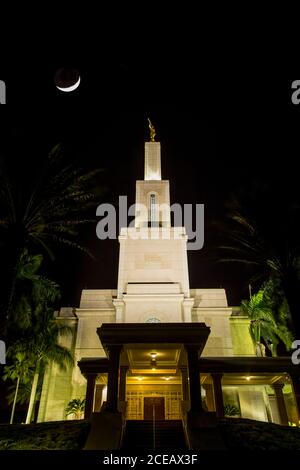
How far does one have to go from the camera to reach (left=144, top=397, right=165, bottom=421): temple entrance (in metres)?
24.7

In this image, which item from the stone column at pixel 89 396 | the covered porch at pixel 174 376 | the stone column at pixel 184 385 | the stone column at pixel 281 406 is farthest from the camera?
the stone column at pixel 281 406

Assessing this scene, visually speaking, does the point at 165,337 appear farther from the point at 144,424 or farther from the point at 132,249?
the point at 132,249

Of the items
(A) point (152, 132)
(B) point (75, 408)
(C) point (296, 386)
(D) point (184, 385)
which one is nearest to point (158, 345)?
(D) point (184, 385)

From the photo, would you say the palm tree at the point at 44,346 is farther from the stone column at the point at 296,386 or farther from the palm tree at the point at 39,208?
the stone column at the point at 296,386

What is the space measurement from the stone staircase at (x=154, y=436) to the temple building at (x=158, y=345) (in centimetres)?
127

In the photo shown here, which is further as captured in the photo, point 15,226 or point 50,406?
point 50,406

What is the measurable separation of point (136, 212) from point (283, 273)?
793 inches

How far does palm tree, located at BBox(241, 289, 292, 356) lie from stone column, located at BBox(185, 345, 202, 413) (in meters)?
17.0

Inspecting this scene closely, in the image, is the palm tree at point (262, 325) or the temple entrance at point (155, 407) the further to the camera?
the palm tree at point (262, 325)

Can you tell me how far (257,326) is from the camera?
101ft

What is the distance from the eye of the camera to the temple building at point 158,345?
1593cm

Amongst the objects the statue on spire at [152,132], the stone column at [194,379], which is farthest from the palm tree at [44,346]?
the statue on spire at [152,132]

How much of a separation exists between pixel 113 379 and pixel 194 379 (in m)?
3.33
